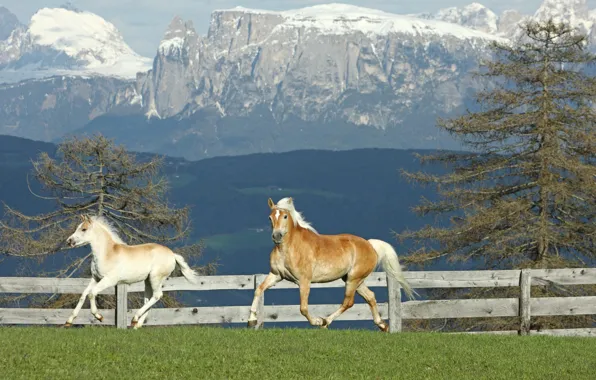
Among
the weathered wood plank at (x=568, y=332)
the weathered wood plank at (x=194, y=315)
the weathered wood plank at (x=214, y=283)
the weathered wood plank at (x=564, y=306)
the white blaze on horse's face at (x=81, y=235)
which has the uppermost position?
the white blaze on horse's face at (x=81, y=235)

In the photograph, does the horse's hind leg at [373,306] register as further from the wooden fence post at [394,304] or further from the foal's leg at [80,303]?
the foal's leg at [80,303]

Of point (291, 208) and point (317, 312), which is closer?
point (291, 208)

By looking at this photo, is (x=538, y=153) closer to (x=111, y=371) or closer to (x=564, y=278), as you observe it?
(x=564, y=278)

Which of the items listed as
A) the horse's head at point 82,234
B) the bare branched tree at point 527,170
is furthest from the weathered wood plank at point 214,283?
the bare branched tree at point 527,170

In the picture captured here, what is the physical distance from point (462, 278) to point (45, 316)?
869cm

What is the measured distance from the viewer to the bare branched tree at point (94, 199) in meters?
33.4

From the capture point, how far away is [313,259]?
15969 millimetres

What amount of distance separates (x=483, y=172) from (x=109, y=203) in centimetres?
1584

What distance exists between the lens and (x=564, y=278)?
61.4 ft

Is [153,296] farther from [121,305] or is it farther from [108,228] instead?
[108,228]

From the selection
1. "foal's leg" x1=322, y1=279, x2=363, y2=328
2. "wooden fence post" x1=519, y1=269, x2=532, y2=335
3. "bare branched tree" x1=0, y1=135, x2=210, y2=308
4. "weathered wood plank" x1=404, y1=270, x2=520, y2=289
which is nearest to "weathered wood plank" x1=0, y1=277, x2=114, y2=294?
"foal's leg" x1=322, y1=279, x2=363, y2=328

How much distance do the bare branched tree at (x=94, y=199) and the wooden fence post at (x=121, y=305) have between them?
15026 millimetres

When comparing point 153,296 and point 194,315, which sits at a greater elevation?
point 153,296

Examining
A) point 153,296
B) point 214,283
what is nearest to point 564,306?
point 214,283
